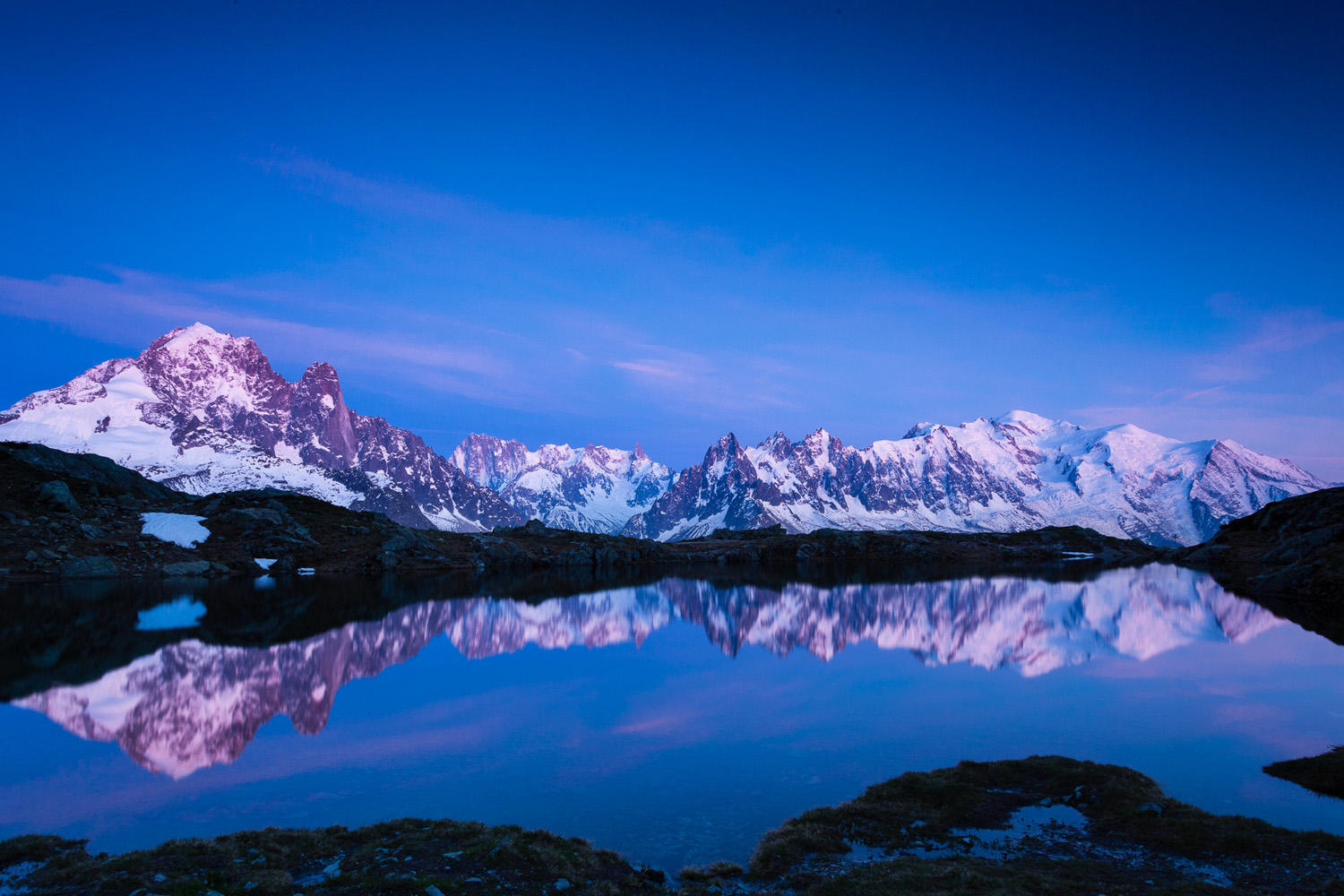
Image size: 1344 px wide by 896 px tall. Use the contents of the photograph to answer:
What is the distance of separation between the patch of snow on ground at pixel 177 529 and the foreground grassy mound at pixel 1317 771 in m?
129

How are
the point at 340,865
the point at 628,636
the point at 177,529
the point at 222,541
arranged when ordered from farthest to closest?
the point at 222,541 < the point at 177,529 < the point at 628,636 < the point at 340,865

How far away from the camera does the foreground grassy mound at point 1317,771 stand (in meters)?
23.8

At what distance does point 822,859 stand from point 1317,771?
19990mm

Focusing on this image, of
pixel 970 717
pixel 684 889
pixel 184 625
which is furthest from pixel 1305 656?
pixel 184 625

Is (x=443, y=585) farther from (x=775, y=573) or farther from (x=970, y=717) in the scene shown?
(x=970, y=717)

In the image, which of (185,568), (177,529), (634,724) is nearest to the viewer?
(634,724)

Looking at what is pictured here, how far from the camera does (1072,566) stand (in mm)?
164250

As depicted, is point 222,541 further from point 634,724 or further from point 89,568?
point 634,724

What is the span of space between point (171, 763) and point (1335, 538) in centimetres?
13346

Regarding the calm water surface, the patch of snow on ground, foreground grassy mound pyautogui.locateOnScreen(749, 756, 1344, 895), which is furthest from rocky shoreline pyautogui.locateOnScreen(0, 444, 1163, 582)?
foreground grassy mound pyautogui.locateOnScreen(749, 756, 1344, 895)

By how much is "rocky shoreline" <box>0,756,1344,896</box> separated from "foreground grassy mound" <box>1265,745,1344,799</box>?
6047mm

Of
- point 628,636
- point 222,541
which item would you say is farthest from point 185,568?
point 628,636

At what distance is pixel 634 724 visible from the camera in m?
33.0

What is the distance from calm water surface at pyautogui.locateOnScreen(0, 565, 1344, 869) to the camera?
888 inches
